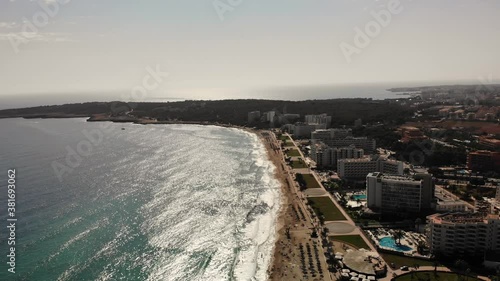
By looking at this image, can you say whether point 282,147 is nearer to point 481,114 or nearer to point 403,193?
point 403,193

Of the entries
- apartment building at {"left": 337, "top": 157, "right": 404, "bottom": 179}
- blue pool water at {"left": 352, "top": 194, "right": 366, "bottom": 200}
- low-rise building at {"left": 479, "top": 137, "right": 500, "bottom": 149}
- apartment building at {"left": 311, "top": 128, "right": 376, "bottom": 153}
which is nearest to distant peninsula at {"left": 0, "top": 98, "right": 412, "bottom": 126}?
apartment building at {"left": 311, "top": 128, "right": 376, "bottom": 153}

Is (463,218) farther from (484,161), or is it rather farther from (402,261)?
(484,161)

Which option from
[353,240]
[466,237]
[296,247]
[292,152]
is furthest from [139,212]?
[292,152]

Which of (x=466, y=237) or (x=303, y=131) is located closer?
(x=466, y=237)

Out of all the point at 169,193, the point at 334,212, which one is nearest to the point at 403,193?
the point at 334,212

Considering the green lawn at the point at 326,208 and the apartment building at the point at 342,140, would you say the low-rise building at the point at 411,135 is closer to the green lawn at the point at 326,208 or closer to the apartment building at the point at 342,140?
the apartment building at the point at 342,140
